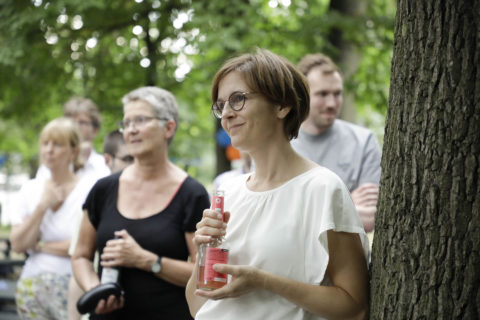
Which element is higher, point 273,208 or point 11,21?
point 11,21

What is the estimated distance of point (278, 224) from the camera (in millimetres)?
2295

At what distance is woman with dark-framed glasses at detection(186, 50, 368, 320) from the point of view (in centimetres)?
220

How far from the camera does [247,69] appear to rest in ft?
7.93

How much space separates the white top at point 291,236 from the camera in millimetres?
2234

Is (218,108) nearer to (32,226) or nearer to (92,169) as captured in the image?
(32,226)

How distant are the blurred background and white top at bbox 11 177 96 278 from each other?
3362mm

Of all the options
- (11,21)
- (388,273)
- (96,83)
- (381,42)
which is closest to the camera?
(388,273)

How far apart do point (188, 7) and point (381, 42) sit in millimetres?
2952

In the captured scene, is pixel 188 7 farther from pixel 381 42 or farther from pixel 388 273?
pixel 388 273

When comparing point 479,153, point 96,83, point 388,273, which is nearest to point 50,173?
point 388,273

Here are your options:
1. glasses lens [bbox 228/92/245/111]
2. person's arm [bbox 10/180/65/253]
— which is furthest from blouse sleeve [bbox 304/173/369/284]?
person's arm [bbox 10/180/65/253]

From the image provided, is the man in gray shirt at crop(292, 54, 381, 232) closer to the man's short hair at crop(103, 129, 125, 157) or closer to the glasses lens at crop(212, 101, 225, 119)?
the glasses lens at crop(212, 101, 225, 119)

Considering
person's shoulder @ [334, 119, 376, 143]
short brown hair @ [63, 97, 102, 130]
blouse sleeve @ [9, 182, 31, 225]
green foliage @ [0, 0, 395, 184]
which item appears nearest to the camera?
person's shoulder @ [334, 119, 376, 143]

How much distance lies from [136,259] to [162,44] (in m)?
6.81
